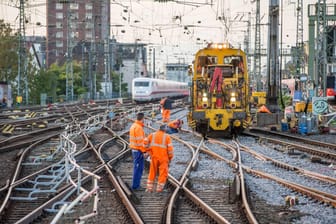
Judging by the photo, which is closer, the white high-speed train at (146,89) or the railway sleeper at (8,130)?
the railway sleeper at (8,130)

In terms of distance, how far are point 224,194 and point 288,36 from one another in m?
73.9

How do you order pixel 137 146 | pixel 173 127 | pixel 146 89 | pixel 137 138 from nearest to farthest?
pixel 137 138, pixel 137 146, pixel 173 127, pixel 146 89

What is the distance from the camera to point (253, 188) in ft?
42.1

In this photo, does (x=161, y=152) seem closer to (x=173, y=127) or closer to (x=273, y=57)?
(x=173, y=127)

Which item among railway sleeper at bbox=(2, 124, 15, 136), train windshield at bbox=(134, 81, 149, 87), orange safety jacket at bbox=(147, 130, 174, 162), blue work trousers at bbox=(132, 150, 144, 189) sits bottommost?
railway sleeper at bbox=(2, 124, 15, 136)

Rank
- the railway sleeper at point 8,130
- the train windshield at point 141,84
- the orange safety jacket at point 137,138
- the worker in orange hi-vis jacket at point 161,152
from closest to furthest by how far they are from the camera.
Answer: the worker in orange hi-vis jacket at point 161,152 → the orange safety jacket at point 137,138 → the railway sleeper at point 8,130 → the train windshield at point 141,84

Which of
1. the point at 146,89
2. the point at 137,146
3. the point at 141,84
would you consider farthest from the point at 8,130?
the point at 141,84

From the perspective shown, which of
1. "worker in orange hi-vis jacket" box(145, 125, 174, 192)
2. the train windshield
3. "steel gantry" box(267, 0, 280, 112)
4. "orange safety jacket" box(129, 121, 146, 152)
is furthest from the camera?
the train windshield

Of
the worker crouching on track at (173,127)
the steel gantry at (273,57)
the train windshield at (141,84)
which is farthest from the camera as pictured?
the train windshield at (141,84)

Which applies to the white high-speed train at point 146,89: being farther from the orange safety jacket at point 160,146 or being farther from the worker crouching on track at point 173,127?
the orange safety jacket at point 160,146

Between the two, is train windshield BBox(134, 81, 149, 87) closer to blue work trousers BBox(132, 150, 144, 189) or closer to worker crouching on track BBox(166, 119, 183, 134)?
worker crouching on track BBox(166, 119, 183, 134)

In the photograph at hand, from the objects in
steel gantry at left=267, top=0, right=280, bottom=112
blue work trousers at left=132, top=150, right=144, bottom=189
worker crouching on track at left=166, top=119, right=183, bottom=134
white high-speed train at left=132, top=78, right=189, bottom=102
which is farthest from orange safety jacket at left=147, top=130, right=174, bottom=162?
white high-speed train at left=132, top=78, right=189, bottom=102

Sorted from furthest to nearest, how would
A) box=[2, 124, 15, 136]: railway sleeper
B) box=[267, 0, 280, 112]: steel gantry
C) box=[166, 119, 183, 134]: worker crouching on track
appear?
box=[267, 0, 280, 112]: steel gantry → box=[2, 124, 15, 136]: railway sleeper → box=[166, 119, 183, 134]: worker crouching on track

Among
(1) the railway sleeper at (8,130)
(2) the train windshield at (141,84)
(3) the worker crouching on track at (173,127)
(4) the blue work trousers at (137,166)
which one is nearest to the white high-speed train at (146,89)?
(2) the train windshield at (141,84)
